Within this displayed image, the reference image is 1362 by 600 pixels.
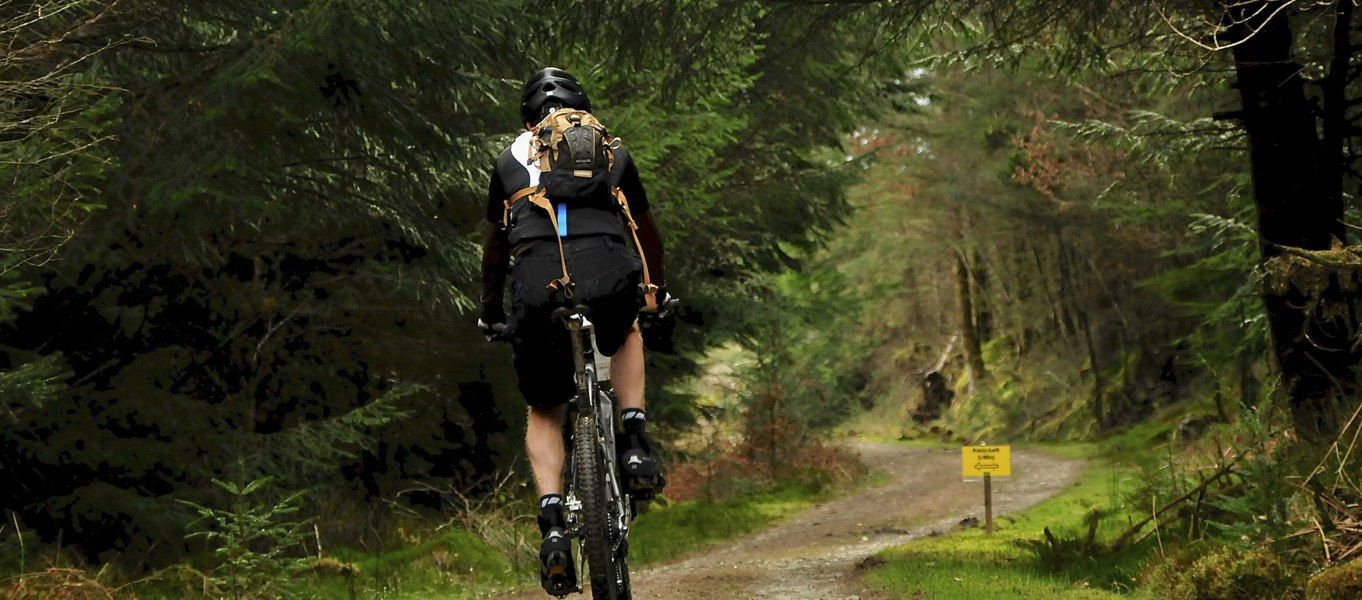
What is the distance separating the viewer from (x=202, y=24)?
27.4ft

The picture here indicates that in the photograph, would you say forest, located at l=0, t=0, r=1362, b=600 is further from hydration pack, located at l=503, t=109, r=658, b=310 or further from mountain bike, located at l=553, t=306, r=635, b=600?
mountain bike, located at l=553, t=306, r=635, b=600

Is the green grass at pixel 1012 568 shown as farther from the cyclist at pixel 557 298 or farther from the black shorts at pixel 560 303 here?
the black shorts at pixel 560 303

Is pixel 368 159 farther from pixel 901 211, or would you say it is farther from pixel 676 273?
pixel 901 211

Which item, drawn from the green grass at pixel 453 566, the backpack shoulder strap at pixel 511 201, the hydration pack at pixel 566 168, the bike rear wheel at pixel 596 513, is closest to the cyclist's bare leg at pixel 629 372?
the hydration pack at pixel 566 168

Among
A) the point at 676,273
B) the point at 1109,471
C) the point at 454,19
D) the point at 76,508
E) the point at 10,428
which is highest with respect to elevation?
the point at 454,19

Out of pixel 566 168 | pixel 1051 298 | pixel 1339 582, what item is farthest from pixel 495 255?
pixel 1051 298

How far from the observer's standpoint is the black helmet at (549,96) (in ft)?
17.0

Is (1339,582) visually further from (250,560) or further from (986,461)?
(986,461)

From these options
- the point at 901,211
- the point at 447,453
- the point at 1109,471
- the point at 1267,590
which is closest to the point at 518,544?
the point at 447,453

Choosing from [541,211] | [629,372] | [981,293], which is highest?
[981,293]

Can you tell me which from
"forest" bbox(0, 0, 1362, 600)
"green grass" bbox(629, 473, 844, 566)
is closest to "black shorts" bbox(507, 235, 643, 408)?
"forest" bbox(0, 0, 1362, 600)

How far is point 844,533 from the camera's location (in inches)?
546

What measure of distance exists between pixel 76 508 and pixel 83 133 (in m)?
2.19

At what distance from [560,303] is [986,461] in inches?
312
